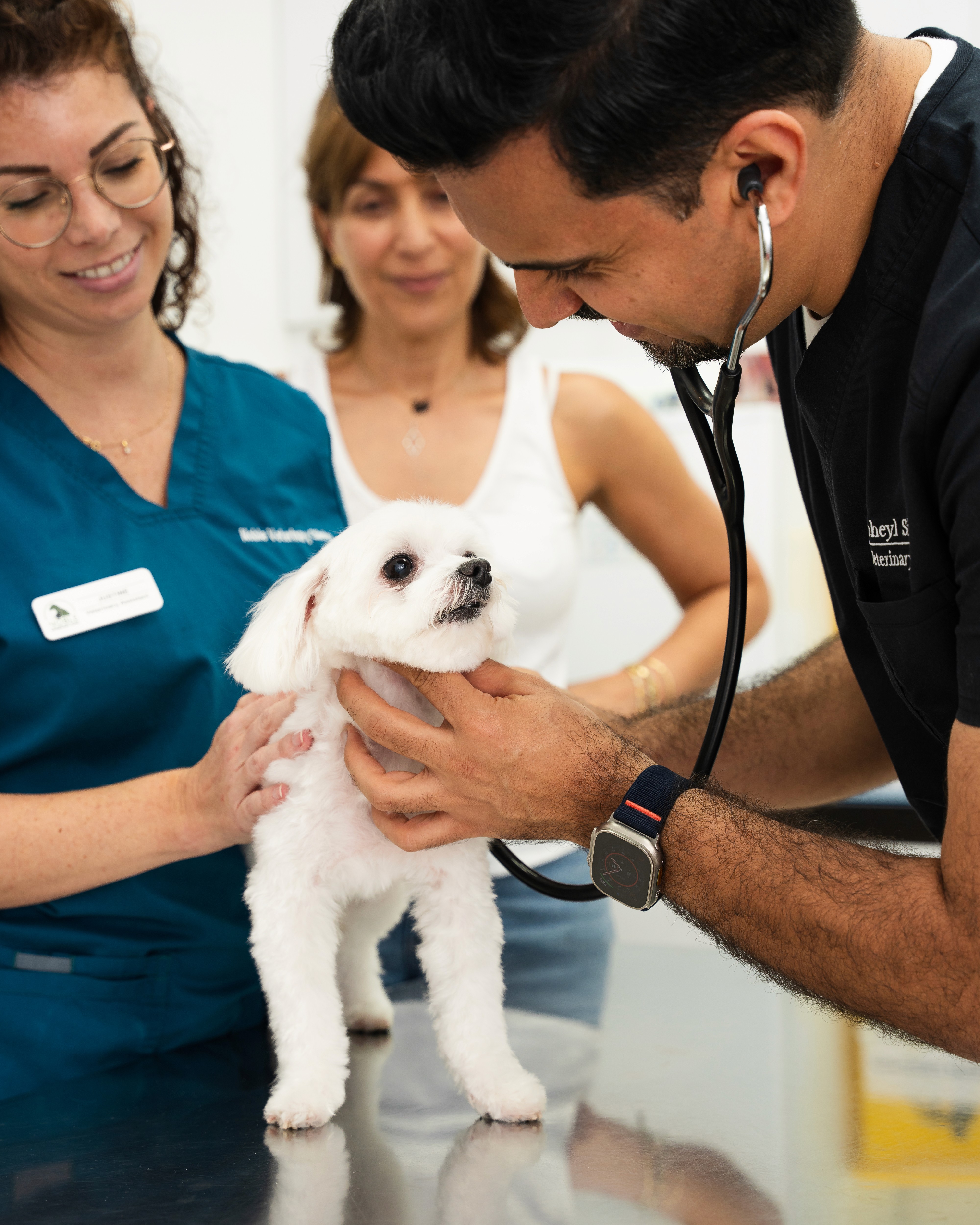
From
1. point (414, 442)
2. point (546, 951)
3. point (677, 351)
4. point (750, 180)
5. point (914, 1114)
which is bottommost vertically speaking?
point (546, 951)

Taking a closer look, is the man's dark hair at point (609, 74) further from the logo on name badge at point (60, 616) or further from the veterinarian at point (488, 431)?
the veterinarian at point (488, 431)

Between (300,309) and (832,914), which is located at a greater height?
(300,309)

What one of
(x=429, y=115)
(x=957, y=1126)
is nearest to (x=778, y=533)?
(x=957, y=1126)

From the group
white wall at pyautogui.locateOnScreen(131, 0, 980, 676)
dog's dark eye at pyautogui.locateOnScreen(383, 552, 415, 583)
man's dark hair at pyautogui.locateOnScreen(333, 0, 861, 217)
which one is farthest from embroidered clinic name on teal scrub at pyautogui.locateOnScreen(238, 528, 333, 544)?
white wall at pyautogui.locateOnScreen(131, 0, 980, 676)

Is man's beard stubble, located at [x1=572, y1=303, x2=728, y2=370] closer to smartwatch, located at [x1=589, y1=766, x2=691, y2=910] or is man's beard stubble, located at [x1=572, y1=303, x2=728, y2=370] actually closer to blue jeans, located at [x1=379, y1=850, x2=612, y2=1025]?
smartwatch, located at [x1=589, y1=766, x2=691, y2=910]

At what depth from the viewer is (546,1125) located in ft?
3.33

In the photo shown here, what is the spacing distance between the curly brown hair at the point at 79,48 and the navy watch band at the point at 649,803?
89 centimetres

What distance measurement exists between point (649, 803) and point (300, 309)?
9.28 feet

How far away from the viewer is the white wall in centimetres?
320

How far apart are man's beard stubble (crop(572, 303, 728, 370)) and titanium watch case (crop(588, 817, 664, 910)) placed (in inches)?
15.4

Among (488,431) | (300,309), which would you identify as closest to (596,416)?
(488,431)

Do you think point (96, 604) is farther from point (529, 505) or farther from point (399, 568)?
point (529, 505)

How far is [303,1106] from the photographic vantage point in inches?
39.6

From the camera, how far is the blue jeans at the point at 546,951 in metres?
1.34
